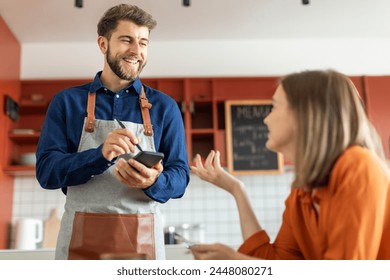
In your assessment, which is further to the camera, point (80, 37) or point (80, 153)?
point (80, 37)

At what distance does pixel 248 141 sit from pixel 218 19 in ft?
3.66

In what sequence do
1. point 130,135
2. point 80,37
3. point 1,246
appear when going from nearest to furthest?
1. point 130,135
2. point 80,37
3. point 1,246

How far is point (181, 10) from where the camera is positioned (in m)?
1.38

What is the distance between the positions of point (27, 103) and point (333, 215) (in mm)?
1798

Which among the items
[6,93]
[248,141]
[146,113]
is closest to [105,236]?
[146,113]

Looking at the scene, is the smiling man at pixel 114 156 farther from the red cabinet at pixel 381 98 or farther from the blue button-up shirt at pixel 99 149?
the red cabinet at pixel 381 98

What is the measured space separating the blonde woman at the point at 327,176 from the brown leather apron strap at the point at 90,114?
36 cm

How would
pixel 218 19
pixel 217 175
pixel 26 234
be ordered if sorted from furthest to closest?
1. pixel 26 234
2. pixel 218 19
3. pixel 217 175

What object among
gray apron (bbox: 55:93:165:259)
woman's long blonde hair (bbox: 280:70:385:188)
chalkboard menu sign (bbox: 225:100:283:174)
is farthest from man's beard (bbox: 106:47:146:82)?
chalkboard menu sign (bbox: 225:100:283:174)

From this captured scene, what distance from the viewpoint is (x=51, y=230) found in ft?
8.36

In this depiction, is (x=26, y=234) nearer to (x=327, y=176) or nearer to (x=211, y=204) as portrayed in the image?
(x=211, y=204)
